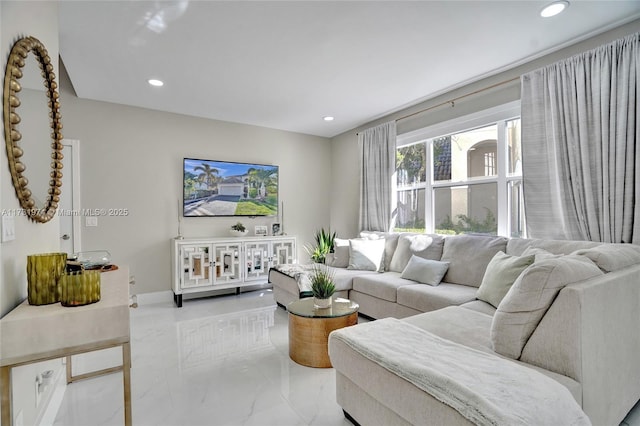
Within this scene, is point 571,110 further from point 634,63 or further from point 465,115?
point 465,115

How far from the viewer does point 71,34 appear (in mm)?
2369

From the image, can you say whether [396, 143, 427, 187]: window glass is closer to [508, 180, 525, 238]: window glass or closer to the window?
the window

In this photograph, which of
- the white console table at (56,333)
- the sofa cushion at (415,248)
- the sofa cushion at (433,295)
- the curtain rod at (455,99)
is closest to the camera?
the white console table at (56,333)

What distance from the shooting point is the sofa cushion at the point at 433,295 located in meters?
2.56

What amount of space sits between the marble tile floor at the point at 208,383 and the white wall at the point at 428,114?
8.10 ft

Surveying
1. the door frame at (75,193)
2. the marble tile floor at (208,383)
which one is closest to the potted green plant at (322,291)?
the marble tile floor at (208,383)

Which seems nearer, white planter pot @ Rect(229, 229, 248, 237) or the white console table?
the white console table

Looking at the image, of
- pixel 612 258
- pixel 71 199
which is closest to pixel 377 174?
pixel 612 258

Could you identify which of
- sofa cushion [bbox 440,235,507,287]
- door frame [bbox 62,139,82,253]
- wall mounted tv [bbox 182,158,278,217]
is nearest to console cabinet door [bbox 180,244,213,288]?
wall mounted tv [bbox 182,158,278,217]

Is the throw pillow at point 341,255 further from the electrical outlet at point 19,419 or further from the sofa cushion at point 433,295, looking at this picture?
the electrical outlet at point 19,419

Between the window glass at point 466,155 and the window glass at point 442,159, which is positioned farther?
the window glass at point 442,159

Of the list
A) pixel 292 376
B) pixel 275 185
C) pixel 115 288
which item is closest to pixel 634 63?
pixel 292 376

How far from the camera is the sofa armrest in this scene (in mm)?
1309

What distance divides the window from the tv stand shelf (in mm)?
1794
